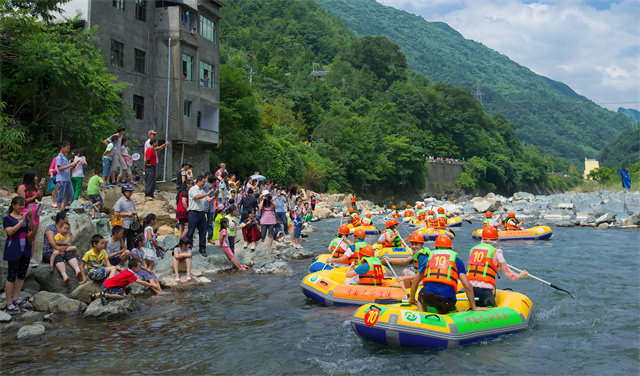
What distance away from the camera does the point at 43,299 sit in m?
7.91

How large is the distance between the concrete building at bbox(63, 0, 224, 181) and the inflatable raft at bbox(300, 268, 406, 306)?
15.7 metres

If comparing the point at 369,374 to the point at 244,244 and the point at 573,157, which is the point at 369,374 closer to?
the point at 244,244

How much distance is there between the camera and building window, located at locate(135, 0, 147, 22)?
77.4ft

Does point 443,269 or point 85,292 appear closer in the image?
point 443,269

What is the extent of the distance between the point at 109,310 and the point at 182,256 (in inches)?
105

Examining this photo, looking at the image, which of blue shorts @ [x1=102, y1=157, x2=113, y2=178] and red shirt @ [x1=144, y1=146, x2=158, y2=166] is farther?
blue shorts @ [x1=102, y1=157, x2=113, y2=178]

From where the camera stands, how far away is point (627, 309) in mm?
9766

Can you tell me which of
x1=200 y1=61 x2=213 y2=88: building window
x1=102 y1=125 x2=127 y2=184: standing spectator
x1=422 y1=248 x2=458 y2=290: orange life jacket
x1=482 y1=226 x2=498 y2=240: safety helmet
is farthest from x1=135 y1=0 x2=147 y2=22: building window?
x1=422 y1=248 x2=458 y2=290: orange life jacket

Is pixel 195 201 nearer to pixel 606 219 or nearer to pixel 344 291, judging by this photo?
pixel 344 291

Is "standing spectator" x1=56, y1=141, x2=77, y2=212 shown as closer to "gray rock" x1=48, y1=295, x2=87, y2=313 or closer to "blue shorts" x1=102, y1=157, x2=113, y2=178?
"blue shorts" x1=102, y1=157, x2=113, y2=178

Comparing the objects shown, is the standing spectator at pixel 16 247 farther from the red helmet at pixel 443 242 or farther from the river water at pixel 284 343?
the red helmet at pixel 443 242

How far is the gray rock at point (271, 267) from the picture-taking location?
12.2 metres

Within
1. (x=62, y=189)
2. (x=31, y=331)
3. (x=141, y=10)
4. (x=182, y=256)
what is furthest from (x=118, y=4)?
(x=31, y=331)

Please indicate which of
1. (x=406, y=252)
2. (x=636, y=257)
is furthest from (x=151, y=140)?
(x=636, y=257)
